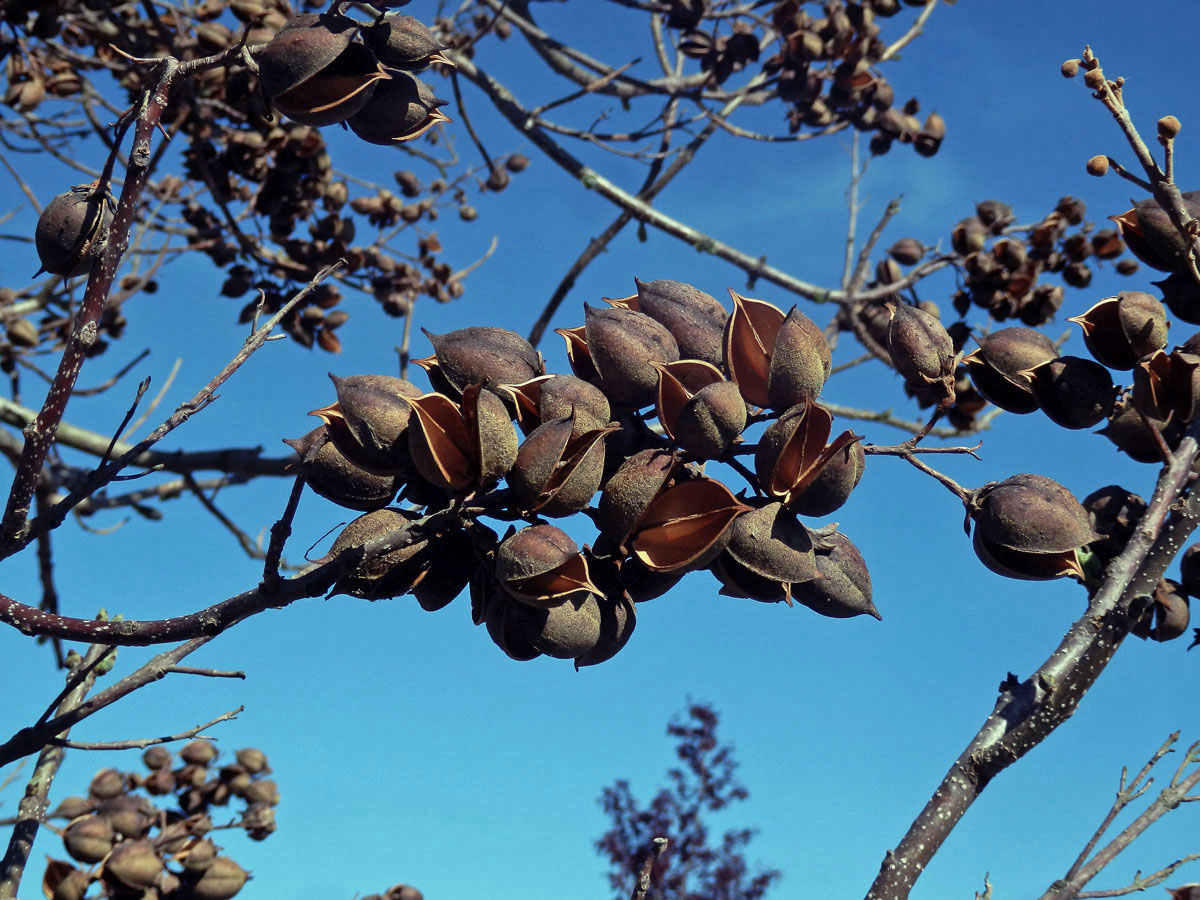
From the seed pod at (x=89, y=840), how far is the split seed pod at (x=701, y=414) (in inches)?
85.5

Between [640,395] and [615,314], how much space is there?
5.7 inches

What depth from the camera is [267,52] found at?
1.96 m

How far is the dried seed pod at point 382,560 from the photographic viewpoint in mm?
1587

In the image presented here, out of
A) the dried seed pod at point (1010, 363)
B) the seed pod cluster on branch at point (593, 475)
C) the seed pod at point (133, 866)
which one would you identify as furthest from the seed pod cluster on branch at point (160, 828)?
the dried seed pod at point (1010, 363)

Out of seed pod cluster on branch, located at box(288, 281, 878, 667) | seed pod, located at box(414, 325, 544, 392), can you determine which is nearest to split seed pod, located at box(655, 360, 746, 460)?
seed pod cluster on branch, located at box(288, 281, 878, 667)

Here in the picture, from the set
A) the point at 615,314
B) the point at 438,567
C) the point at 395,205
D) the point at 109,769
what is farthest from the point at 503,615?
the point at 395,205

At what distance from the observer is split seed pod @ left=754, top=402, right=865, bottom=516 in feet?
5.31

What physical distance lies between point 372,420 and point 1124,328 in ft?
4.99

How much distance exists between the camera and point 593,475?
1.58 meters

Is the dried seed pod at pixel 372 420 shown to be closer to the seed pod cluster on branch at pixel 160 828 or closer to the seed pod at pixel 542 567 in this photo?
the seed pod at pixel 542 567

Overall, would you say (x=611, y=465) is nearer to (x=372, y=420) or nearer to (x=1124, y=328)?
(x=372, y=420)

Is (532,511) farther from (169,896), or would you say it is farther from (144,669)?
(169,896)

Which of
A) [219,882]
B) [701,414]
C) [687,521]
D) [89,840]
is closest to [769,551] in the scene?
[687,521]

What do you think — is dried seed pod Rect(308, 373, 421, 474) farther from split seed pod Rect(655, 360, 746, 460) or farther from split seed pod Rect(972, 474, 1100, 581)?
split seed pod Rect(972, 474, 1100, 581)
